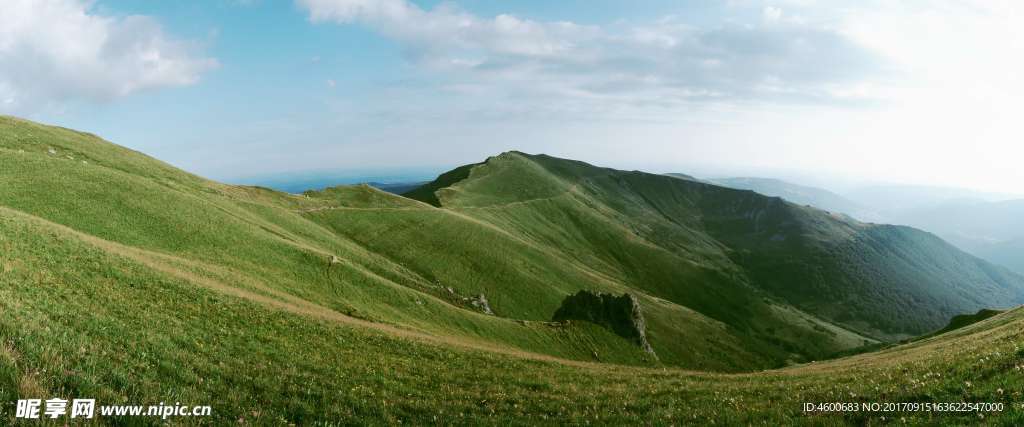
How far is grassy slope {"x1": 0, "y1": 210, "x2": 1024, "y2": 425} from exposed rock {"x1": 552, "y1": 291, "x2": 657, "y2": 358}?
4896 cm

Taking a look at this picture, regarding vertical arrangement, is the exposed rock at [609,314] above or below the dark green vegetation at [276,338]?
below

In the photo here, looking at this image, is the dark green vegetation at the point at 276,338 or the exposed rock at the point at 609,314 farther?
the exposed rock at the point at 609,314

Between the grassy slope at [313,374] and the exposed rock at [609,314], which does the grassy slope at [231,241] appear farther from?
the grassy slope at [313,374]

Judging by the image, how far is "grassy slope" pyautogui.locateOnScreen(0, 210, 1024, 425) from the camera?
12.4 metres

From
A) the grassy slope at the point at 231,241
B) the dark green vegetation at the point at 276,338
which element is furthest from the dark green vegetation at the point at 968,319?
the grassy slope at the point at 231,241

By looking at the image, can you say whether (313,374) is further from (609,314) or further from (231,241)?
(609,314)

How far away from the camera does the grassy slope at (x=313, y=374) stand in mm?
12391

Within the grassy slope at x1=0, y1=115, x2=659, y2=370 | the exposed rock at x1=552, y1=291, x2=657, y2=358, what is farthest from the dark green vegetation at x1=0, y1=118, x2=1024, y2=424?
the exposed rock at x1=552, y1=291, x2=657, y2=358

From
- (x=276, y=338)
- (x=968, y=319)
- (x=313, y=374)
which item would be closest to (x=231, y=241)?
(x=276, y=338)

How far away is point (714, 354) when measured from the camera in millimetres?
104750

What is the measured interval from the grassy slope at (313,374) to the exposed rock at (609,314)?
161ft

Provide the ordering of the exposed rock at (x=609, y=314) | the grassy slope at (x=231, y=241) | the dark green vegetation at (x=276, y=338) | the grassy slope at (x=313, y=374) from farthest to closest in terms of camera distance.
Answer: the exposed rock at (x=609, y=314)
the grassy slope at (x=231, y=241)
the dark green vegetation at (x=276, y=338)
the grassy slope at (x=313, y=374)

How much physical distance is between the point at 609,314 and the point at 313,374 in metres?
64.4

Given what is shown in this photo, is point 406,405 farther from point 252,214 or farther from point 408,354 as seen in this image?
point 252,214
